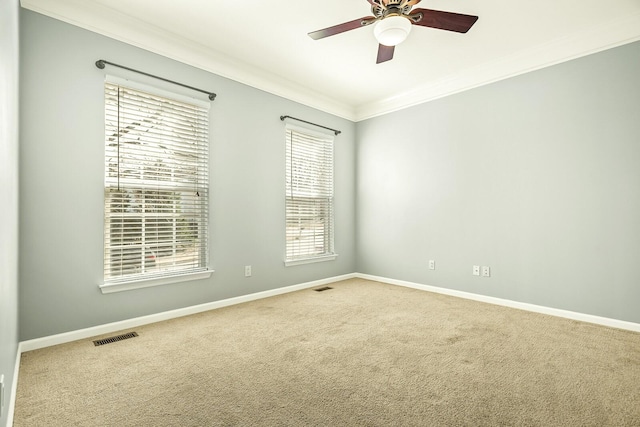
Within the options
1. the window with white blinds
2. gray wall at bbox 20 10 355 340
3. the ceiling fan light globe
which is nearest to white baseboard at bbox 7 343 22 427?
gray wall at bbox 20 10 355 340

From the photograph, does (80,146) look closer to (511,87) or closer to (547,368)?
(547,368)

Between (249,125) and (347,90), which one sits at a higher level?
(347,90)

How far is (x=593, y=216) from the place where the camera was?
9.86 feet

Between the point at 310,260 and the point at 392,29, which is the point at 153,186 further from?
the point at 392,29

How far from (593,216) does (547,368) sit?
1729 mm

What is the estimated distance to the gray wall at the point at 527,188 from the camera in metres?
2.88

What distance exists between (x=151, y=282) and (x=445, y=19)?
325 cm

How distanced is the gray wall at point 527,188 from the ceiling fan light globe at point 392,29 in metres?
1.96

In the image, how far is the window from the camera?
428 centimetres

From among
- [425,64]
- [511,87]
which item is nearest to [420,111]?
[425,64]

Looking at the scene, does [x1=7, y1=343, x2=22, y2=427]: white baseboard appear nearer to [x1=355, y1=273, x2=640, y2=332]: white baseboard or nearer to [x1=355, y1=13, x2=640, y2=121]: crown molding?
[x1=355, y1=273, x2=640, y2=332]: white baseboard

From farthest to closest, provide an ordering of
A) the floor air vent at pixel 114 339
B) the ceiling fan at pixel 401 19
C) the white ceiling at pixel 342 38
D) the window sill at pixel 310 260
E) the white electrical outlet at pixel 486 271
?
the window sill at pixel 310 260 < the white electrical outlet at pixel 486 271 < the white ceiling at pixel 342 38 < the floor air vent at pixel 114 339 < the ceiling fan at pixel 401 19

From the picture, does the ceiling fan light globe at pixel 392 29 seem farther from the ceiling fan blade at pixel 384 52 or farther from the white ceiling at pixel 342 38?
the white ceiling at pixel 342 38

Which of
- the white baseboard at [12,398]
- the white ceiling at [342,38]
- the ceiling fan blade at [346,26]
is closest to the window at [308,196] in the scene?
the white ceiling at [342,38]
